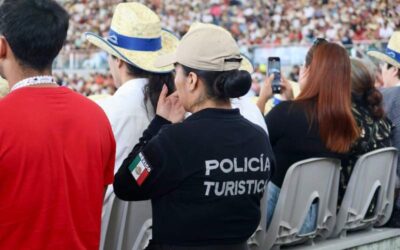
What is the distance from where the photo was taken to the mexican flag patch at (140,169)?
258 centimetres

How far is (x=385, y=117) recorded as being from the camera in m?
4.50

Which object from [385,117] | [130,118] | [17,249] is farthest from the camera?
[385,117]

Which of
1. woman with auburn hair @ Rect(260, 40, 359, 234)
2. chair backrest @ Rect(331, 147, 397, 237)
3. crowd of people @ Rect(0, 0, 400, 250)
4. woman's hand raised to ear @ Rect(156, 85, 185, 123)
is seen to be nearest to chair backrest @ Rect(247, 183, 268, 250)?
crowd of people @ Rect(0, 0, 400, 250)

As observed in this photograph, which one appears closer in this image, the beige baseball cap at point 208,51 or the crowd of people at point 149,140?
the crowd of people at point 149,140

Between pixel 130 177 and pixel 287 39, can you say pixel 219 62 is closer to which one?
pixel 130 177

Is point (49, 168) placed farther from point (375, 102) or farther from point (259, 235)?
point (375, 102)

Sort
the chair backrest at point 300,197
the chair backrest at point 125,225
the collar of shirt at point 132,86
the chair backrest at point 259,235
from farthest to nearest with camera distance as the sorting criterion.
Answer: the chair backrest at point 300,197 → the chair backrest at point 259,235 → the collar of shirt at point 132,86 → the chair backrest at point 125,225

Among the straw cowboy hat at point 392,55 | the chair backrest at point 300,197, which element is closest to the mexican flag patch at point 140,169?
the chair backrest at point 300,197

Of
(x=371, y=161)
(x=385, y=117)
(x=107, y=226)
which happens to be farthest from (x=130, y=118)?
(x=385, y=117)

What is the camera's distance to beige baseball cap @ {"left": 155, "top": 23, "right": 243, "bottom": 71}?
268 cm

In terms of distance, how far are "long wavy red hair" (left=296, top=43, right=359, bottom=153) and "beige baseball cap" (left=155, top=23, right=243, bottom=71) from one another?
1294 mm

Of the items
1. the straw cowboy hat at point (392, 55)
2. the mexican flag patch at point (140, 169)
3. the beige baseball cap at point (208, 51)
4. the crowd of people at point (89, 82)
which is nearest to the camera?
the mexican flag patch at point (140, 169)

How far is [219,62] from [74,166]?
0.65 m

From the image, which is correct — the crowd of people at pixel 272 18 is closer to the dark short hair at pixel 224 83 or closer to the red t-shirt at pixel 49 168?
the dark short hair at pixel 224 83
